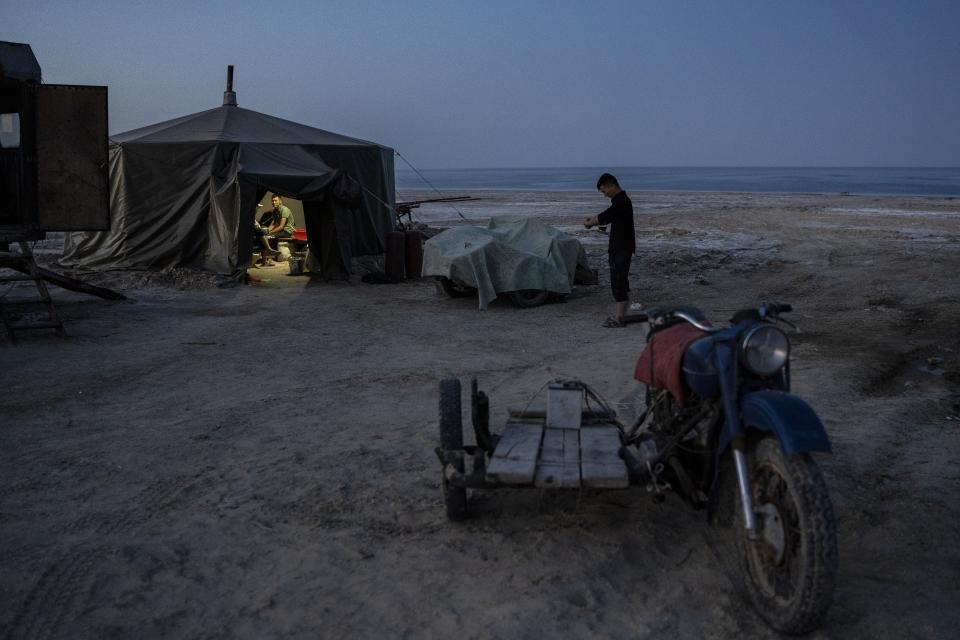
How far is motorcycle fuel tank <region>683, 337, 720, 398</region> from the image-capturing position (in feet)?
11.4

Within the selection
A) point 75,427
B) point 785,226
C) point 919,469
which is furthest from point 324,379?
point 785,226

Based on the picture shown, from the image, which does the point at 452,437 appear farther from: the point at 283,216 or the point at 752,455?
the point at 283,216

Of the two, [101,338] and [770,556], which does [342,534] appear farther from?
[101,338]

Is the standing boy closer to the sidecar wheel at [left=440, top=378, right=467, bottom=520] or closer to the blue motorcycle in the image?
the sidecar wheel at [left=440, top=378, right=467, bottom=520]

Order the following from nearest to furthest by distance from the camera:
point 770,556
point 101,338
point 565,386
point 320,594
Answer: point 770,556 < point 320,594 < point 565,386 < point 101,338

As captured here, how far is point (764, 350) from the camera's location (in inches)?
Answer: 129

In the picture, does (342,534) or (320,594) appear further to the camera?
(342,534)

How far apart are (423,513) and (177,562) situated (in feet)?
3.99

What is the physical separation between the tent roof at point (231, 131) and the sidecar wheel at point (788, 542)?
12.6 meters

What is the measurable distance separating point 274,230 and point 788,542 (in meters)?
14.4

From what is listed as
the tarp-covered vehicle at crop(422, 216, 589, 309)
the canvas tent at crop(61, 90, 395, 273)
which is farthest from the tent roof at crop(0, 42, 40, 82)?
the tarp-covered vehicle at crop(422, 216, 589, 309)

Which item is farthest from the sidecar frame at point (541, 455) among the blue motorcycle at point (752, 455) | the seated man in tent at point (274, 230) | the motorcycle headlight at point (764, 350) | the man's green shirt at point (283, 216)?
the man's green shirt at point (283, 216)

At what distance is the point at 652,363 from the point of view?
400 centimetres

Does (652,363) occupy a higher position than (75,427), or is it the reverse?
(652,363)
